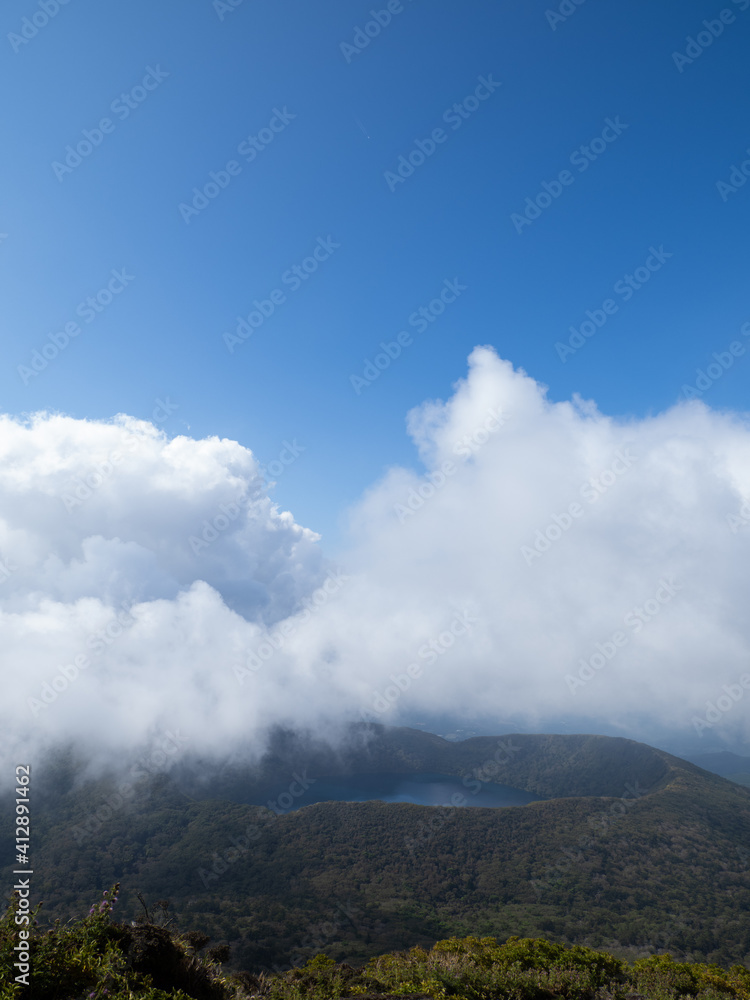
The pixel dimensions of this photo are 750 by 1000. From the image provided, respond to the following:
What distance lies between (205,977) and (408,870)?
18108 cm

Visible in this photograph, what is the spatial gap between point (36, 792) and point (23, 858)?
26618 cm

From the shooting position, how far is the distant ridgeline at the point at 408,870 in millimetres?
101163

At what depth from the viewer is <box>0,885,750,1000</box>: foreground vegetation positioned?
28.5 ft

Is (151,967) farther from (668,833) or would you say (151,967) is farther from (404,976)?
(668,833)

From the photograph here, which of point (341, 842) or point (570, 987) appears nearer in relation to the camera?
point (570, 987)

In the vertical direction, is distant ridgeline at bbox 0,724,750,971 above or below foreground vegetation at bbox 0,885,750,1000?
below

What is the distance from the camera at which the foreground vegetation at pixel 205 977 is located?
8680 mm

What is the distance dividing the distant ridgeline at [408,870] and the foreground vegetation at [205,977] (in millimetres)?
81015

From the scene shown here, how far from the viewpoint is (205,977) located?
484 inches

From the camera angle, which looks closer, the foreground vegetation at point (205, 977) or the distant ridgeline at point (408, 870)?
the foreground vegetation at point (205, 977)

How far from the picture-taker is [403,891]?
135 meters

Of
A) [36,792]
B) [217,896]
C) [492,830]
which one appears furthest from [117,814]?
[492,830]

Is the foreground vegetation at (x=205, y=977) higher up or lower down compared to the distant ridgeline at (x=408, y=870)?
higher up

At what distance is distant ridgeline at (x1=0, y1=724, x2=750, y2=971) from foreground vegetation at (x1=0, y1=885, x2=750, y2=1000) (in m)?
81.0
